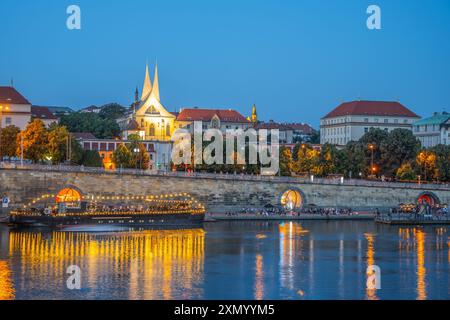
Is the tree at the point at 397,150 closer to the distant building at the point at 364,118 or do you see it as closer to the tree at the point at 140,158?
the tree at the point at 140,158

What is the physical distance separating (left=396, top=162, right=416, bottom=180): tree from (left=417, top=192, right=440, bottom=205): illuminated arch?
525cm

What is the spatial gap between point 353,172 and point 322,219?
57.1 feet

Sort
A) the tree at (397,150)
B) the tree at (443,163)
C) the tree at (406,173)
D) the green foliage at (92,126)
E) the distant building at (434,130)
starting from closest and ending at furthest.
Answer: the tree at (406,173) → the tree at (443,163) → the tree at (397,150) → the distant building at (434,130) → the green foliage at (92,126)

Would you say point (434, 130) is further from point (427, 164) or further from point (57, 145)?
point (57, 145)

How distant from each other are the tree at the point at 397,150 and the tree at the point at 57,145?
32.6m

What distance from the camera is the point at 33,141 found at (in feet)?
261

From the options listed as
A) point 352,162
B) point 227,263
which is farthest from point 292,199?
point 227,263

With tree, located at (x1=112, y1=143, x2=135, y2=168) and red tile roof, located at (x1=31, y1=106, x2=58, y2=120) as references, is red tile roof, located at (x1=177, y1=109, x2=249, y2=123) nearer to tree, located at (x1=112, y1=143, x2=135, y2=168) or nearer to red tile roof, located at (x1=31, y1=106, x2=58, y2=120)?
red tile roof, located at (x1=31, y1=106, x2=58, y2=120)

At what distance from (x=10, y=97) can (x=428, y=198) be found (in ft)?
145

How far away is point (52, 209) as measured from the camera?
66.3 metres

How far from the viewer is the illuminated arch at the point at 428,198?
82.1m

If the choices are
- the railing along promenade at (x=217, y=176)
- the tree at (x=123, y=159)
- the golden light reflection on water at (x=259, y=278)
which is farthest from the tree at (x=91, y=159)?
the golden light reflection on water at (x=259, y=278)

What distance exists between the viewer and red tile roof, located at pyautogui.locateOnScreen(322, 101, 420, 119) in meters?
126
